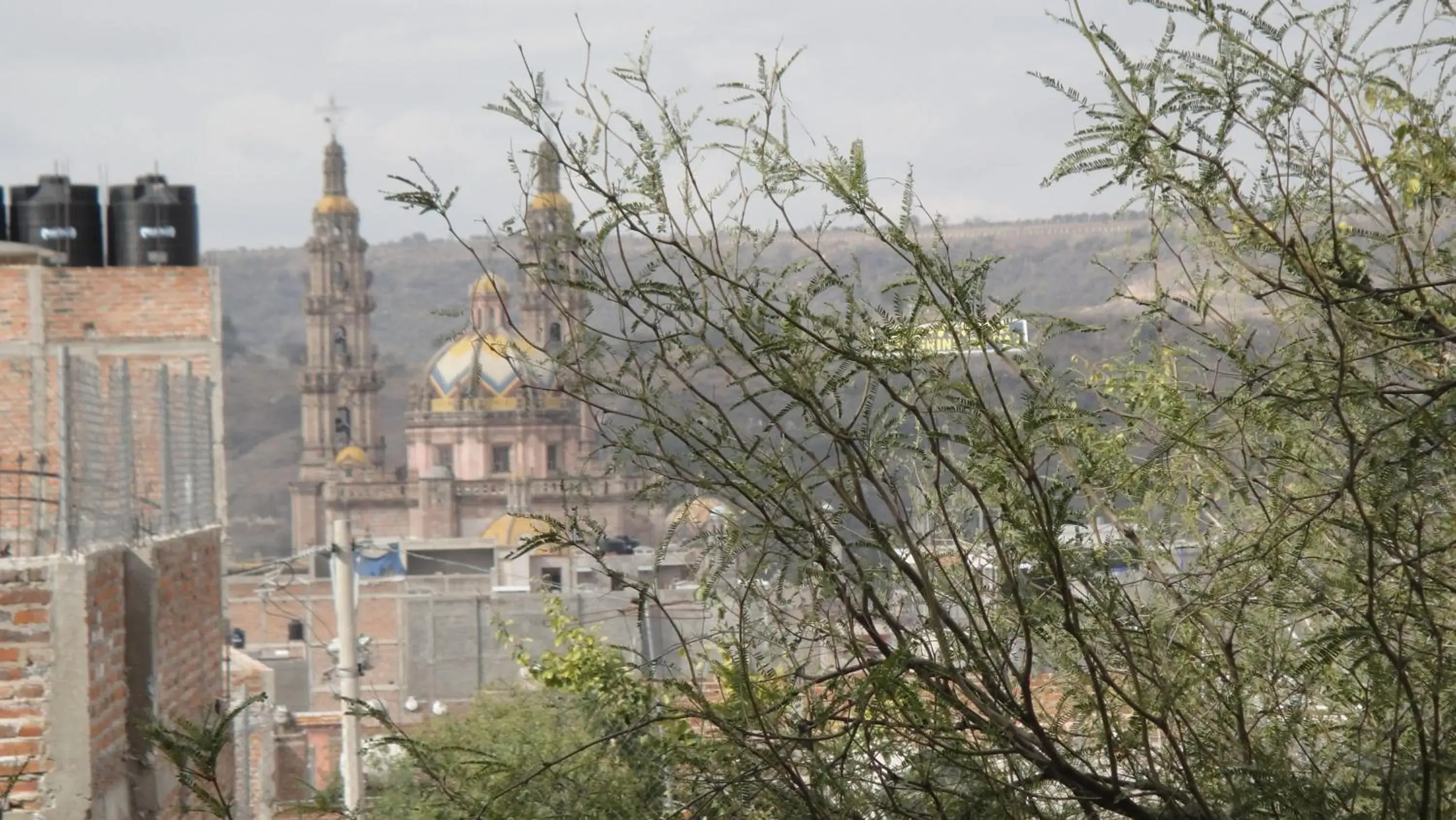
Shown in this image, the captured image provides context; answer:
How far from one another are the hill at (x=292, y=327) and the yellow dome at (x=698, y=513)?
40.2 m

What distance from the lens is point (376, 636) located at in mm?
50719

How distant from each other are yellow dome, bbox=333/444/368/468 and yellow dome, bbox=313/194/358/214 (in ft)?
34.9

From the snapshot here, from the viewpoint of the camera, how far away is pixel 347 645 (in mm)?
12453

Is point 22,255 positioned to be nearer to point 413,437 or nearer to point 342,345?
point 413,437

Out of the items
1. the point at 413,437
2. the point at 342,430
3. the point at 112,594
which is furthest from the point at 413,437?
the point at 112,594

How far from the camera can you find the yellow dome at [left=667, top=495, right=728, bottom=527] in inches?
121

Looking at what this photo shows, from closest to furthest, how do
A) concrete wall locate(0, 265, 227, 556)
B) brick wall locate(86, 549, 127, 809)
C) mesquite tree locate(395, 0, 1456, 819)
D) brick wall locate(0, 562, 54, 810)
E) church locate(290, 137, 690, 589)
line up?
mesquite tree locate(395, 0, 1456, 819) → brick wall locate(0, 562, 54, 810) → brick wall locate(86, 549, 127, 809) → concrete wall locate(0, 265, 227, 556) → church locate(290, 137, 690, 589)

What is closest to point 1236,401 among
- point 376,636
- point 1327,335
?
point 1327,335

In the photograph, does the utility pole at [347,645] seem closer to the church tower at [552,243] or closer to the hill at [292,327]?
the church tower at [552,243]

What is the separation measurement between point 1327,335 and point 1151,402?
0.56 meters

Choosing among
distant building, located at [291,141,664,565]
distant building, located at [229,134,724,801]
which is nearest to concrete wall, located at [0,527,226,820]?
distant building, located at [229,134,724,801]

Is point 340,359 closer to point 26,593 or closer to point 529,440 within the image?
point 529,440

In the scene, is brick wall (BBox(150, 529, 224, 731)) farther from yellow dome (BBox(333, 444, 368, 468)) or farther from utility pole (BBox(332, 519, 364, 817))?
yellow dome (BBox(333, 444, 368, 468))

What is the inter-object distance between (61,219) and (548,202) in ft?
44.6
